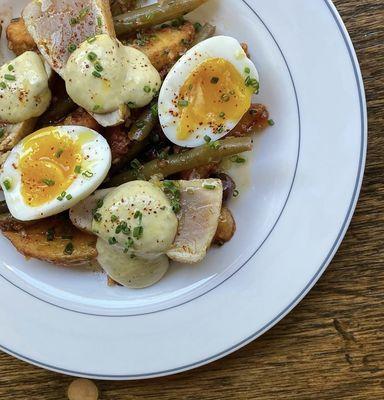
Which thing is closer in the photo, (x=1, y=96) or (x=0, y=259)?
(x=1, y=96)

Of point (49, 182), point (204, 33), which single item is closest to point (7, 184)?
point (49, 182)

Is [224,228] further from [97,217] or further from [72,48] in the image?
[72,48]

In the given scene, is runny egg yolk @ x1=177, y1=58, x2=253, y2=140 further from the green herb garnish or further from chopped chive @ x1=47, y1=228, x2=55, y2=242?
chopped chive @ x1=47, y1=228, x2=55, y2=242

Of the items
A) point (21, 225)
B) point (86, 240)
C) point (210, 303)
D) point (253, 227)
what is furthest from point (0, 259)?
point (253, 227)

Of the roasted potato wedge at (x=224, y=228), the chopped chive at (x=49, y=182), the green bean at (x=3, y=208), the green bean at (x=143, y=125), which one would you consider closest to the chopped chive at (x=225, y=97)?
the green bean at (x=143, y=125)

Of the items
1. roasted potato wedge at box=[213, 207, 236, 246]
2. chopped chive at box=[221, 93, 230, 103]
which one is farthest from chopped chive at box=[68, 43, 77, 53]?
roasted potato wedge at box=[213, 207, 236, 246]

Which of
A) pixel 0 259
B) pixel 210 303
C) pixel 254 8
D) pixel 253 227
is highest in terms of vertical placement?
pixel 254 8

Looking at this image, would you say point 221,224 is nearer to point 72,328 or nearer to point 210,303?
point 210,303

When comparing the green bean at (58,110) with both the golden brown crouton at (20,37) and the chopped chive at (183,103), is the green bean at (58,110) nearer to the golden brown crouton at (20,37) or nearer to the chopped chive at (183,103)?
the golden brown crouton at (20,37)
